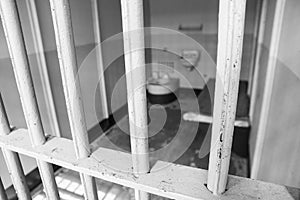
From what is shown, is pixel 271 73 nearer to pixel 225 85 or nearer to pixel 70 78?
pixel 225 85

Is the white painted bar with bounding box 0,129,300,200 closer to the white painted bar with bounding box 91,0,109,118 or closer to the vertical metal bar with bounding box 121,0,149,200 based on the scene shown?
the vertical metal bar with bounding box 121,0,149,200

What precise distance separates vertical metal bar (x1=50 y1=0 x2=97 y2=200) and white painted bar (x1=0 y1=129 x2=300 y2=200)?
42 millimetres

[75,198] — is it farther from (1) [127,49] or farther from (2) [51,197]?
(1) [127,49]

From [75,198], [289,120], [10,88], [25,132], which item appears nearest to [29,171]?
[75,198]

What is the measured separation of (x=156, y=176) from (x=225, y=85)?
262 millimetres

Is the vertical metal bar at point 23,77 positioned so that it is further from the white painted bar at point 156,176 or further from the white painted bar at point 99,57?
the white painted bar at point 99,57

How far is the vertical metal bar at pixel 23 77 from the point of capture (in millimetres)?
503

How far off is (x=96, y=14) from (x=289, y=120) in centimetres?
206

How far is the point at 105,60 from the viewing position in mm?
2545

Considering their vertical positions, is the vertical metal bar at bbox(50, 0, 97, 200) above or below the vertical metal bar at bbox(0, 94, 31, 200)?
above

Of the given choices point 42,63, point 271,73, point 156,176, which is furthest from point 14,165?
point 271,73

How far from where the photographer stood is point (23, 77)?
548 millimetres

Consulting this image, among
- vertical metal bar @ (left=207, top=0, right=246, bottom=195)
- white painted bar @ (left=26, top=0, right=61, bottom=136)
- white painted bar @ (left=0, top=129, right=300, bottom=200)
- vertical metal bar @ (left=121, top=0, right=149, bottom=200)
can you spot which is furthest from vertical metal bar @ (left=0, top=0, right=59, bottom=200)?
white painted bar @ (left=26, top=0, right=61, bottom=136)

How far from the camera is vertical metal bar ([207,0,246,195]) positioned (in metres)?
0.33
